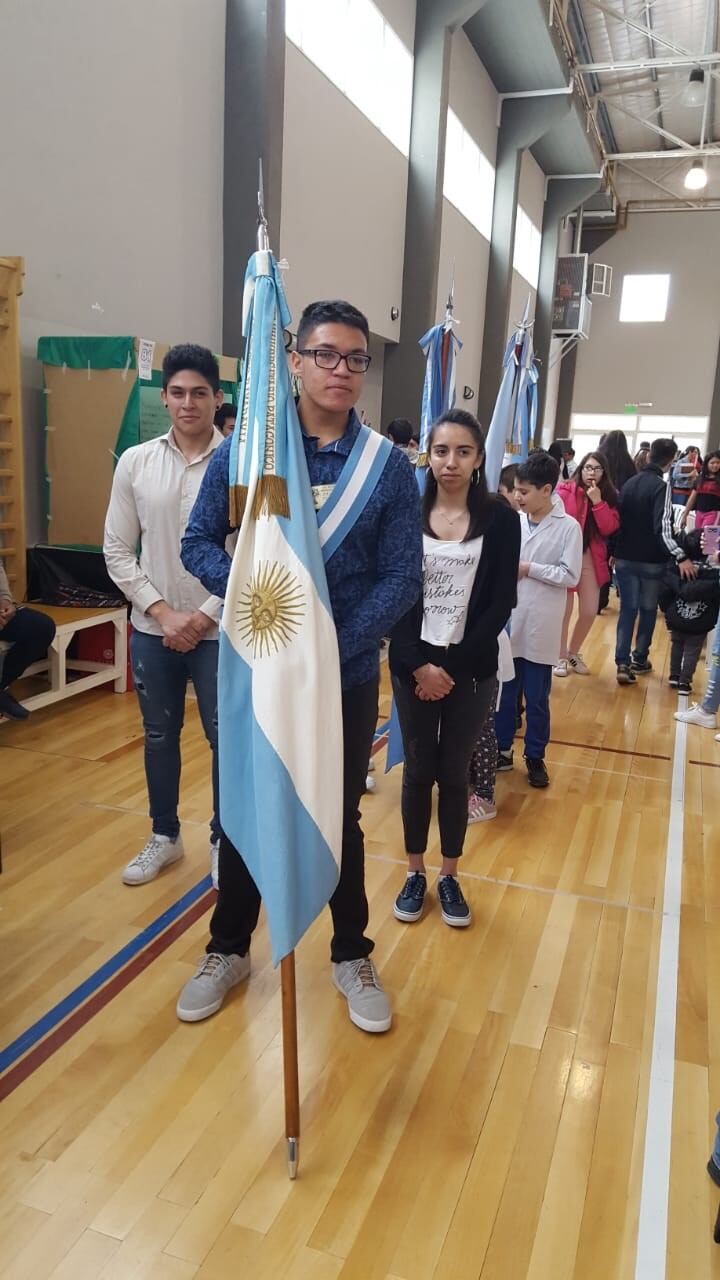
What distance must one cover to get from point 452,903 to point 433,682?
2.40ft

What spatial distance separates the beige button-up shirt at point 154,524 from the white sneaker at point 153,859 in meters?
0.77

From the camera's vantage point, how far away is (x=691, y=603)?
201 inches

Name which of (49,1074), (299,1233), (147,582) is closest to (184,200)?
(147,582)

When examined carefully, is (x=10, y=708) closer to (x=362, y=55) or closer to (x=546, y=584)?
(x=546, y=584)

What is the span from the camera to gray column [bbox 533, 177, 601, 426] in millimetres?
14781

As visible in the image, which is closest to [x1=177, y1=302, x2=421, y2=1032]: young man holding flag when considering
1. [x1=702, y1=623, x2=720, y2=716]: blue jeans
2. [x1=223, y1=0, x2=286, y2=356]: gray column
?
[x1=702, y1=623, x2=720, y2=716]: blue jeans

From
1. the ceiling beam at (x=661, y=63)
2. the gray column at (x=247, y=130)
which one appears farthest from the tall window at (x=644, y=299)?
the gray column at (x=247, y=130)

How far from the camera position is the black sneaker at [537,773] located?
12.4 ft

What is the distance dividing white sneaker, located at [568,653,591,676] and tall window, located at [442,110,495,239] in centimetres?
654

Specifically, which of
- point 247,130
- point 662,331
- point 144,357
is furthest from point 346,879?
point 662,331

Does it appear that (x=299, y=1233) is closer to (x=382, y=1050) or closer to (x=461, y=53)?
(x=382, y=1050)

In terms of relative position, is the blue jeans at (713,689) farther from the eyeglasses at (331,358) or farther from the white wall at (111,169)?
the white wall at (111,169)

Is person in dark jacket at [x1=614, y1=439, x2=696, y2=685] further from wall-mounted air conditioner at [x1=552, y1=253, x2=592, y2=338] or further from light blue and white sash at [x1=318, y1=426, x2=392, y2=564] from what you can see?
wall-mounted air conditioner at [x1=552, y1=253, x2=592, y2=338]

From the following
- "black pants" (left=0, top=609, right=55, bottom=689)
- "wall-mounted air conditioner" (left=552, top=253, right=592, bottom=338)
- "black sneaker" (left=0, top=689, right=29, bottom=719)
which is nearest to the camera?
"black sneaker" (left=0, top=689, right=29, bottom=719)
